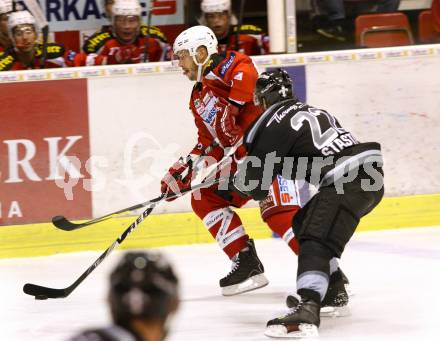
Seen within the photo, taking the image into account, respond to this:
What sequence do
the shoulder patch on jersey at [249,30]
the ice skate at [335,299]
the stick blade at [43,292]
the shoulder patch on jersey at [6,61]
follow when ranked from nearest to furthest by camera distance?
the ice skate at [335,299] → the stick blade at [43,292] → the shoulder patch on jersey at [6,61] → the shoulder patch on jersey at [249,30]

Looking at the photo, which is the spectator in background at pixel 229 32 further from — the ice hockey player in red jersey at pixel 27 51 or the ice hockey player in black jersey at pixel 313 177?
the ice hockey player in black jersey at pixel 313 177

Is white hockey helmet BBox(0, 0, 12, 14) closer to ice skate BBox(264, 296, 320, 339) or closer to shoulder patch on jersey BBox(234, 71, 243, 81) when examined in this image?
shoulder patch on jersey BBox(234, 71, 243, 81)

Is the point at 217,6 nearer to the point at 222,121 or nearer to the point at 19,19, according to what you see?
the point at 19,19

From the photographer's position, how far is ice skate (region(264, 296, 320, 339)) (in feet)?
11.5

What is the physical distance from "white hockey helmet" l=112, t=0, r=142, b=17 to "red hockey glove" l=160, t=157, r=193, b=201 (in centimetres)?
138

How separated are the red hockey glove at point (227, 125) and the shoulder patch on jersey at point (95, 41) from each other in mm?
1443

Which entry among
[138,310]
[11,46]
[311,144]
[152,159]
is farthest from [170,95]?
[138,310]

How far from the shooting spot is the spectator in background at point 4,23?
18.3 ft

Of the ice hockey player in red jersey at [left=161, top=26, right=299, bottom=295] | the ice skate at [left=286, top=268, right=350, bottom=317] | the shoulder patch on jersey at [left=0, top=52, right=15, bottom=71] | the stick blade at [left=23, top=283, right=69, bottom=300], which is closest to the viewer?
the ice skate at [left=286, top=268, right=350, bottom=317]

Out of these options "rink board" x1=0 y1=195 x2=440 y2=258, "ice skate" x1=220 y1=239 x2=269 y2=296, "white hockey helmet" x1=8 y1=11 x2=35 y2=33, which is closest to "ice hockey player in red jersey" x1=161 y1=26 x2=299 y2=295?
"ice skate" x1=220 y1=239 x2=269 y2=296

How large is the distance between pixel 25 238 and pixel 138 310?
3750 millimetres

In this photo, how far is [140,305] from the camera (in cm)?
159

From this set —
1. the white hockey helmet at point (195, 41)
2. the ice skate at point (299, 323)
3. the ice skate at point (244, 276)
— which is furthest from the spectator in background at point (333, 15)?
the ice skate at point (299, 323)

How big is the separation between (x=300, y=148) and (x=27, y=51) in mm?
2387
